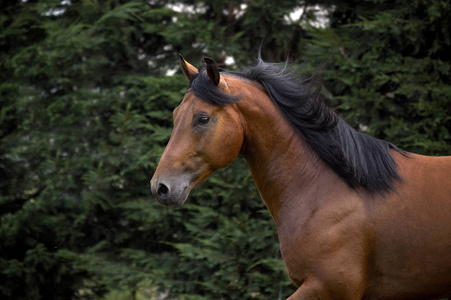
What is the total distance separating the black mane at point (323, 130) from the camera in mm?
2520

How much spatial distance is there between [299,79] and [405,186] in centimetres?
89

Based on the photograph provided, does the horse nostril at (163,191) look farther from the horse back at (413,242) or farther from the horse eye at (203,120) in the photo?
the horse back at (413,242)

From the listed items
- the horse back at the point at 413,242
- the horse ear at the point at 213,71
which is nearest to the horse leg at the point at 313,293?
the horse back at the point at 413,242

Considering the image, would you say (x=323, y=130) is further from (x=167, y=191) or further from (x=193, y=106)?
(x=167, y=191)

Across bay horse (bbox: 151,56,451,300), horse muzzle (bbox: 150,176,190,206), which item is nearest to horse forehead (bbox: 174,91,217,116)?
bay horse (bbox: 151,56,451,300)

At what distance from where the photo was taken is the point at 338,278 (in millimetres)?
2326

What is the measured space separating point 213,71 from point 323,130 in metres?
0.73

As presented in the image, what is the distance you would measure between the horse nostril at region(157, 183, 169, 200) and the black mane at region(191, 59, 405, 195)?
0.53 metres

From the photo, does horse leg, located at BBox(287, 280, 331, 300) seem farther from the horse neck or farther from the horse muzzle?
the horse muzzle

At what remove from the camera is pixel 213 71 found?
247cm

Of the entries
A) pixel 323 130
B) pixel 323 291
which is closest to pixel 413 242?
pixel 323 291

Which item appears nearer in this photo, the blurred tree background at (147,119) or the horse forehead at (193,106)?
the horse forehead at (193,106)

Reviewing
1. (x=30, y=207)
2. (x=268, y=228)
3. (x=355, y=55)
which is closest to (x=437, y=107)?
(x=355, y=55)

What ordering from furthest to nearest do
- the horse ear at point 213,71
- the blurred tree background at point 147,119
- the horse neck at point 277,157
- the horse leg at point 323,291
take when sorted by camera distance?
the blurred tree background at point 147,119 < the horse neck at point 277,157 < the horse ear at point 213,71 < the horse leg at point 323,291
